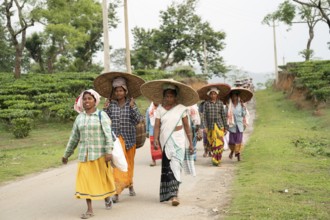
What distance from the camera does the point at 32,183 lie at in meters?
9.62

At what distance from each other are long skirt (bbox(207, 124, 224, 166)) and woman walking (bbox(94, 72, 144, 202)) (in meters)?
3.92

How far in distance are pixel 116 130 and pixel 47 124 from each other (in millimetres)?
15722

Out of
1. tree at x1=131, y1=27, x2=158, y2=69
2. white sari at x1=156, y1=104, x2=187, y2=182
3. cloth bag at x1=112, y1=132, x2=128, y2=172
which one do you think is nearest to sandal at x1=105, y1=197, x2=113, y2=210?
cloth bag at x1=112, y1=132, x2=128, y2=172

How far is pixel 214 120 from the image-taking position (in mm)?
11422

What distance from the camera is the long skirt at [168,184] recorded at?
283 inches

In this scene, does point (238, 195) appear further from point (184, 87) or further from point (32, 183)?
point (32, 183)

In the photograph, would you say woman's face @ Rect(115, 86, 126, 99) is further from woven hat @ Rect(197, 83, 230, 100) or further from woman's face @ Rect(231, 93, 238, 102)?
woman's face @ Rect(231, 93, 238, 102)

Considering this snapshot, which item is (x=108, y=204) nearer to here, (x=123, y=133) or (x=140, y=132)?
(x=123, y=133)

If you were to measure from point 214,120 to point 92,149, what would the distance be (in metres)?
5.33

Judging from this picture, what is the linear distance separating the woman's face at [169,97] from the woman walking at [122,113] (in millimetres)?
509

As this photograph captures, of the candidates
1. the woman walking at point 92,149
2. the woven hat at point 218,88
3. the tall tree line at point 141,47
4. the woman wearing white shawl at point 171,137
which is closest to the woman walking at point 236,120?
the woven hat at point 218,88

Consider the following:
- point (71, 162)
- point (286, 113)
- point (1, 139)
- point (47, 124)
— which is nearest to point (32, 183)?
point (71, 162)

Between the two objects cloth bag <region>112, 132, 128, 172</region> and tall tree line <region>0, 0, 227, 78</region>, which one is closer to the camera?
cloth bag <region>112, 132, 128, 172</region>

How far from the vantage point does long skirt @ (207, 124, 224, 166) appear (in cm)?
1130
